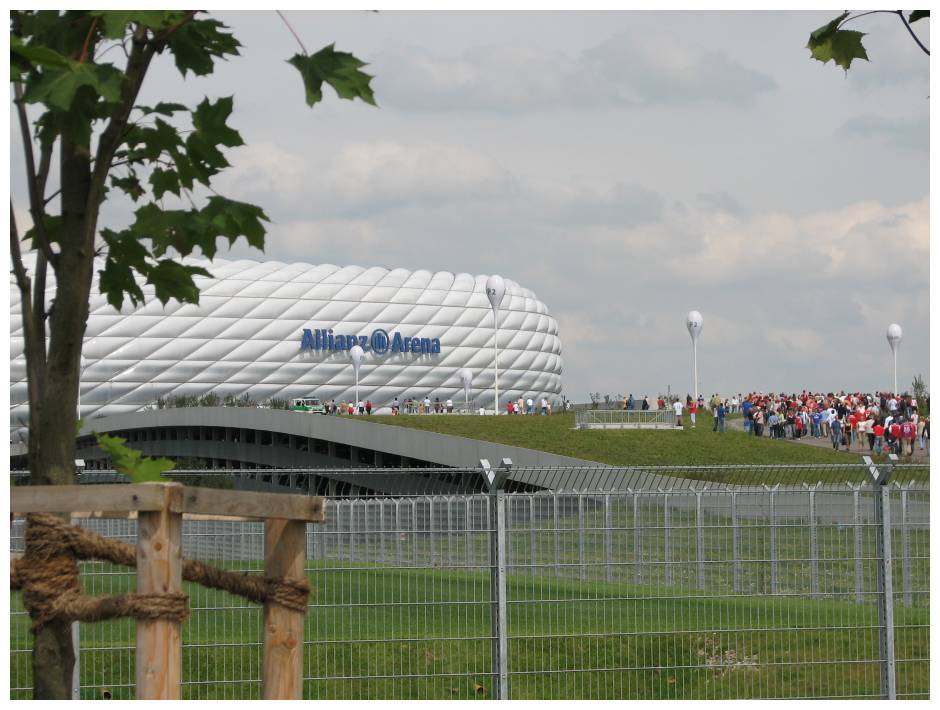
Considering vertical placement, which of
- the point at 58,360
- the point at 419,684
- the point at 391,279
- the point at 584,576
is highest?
the point at 391,279

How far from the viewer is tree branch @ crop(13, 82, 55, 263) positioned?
3.80m

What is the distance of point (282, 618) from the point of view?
3.64 metres

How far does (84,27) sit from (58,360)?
0.90 meters

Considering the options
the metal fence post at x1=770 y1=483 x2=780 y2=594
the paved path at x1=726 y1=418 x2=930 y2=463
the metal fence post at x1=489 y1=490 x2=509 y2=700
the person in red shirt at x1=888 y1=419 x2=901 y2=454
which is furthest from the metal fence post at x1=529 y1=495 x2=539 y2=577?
the person in red shirt at x1=888 y1=419 x2=901 y2=454

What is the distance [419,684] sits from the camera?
8023mm

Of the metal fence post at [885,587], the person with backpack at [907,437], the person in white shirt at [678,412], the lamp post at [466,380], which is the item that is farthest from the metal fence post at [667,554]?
the lamp post at [466,380]

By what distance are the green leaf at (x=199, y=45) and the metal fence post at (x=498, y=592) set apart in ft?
12.2

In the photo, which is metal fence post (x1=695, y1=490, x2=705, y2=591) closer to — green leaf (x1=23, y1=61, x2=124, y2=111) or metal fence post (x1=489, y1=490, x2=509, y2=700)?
metal fence post (x1=489, y1=490, x2=509, y2=700)

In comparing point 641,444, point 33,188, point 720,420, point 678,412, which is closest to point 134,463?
point 33,188

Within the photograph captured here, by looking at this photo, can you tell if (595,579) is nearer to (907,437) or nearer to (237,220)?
(237,220)

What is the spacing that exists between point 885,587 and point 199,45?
539 cm

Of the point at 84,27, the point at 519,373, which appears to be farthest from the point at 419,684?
the point at 519,373

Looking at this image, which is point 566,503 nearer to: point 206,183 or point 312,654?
point 312,654

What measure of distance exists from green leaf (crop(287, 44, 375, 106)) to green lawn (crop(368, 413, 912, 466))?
31544 mm
